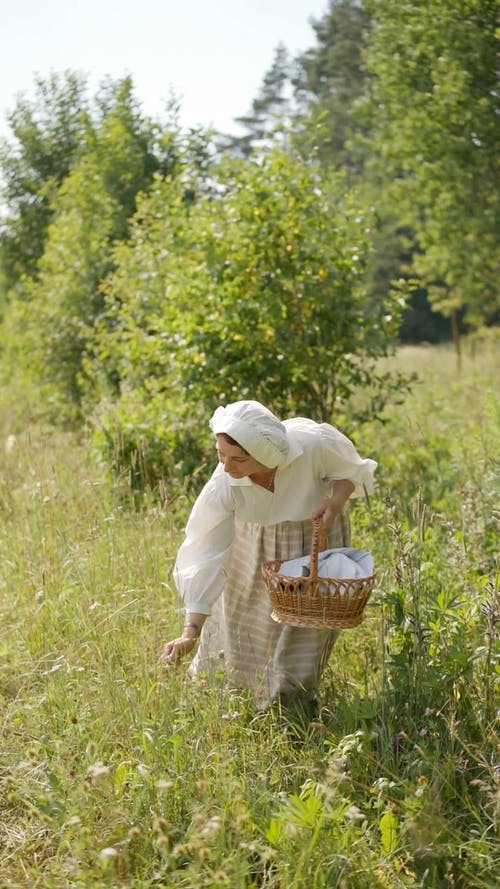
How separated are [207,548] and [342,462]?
0.60 metres

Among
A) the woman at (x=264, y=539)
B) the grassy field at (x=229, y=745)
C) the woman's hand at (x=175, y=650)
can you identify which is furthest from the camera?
the woman at (x=264, y=539)

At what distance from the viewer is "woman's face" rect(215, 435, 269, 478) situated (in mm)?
3590

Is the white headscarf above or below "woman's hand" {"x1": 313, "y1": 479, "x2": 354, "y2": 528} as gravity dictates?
above

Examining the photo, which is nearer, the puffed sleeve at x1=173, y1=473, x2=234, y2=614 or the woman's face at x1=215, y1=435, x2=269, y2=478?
the woman's face at x1=215, y1=435, x2=269, y2=478

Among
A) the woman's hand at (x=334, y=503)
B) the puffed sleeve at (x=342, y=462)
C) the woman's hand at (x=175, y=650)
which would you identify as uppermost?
the puffed sleeve at (x=342, y=462)

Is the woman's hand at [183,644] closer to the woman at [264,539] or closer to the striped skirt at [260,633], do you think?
the woman at [264,539]

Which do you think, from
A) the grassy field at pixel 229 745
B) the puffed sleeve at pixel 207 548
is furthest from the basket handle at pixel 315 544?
the puffed sleeve at pixel 207 548

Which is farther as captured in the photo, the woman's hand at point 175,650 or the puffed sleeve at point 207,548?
the puffed sleeve at point 207,548

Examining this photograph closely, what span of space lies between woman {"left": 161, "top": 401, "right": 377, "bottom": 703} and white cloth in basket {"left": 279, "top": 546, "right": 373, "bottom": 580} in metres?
0.12

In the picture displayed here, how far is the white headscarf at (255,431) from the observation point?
3.53 meters

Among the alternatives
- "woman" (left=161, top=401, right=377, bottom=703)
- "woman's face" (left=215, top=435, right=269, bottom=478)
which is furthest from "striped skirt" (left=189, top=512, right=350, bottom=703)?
"woman's face" (left=215, top=435, right=269, bottom=478)

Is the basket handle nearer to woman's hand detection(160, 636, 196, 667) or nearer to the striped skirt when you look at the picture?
the striped skirt

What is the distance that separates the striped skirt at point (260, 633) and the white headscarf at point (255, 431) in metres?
0.40

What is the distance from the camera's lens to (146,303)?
908 cm
